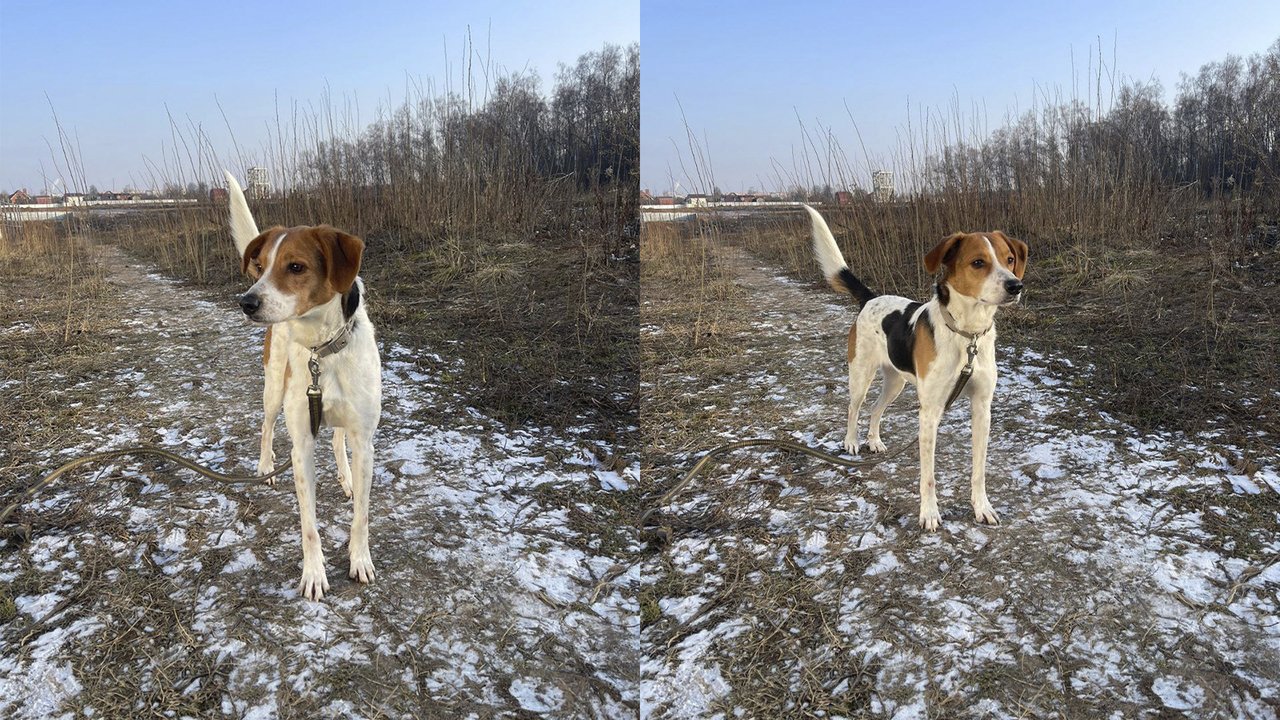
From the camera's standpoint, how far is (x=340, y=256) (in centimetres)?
240

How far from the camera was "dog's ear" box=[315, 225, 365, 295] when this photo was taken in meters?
2.38

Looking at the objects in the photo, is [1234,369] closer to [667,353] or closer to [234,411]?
[667,353]

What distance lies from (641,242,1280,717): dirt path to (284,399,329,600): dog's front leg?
1.19 m

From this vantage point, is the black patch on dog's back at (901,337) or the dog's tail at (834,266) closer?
the black patch on dog's back at (901,337)

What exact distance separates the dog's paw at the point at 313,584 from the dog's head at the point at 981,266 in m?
2.50

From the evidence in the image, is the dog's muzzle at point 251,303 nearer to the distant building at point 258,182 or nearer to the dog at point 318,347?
the dog at point 318,347

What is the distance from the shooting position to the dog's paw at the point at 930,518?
9.82ft

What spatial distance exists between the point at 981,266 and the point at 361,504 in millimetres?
2523

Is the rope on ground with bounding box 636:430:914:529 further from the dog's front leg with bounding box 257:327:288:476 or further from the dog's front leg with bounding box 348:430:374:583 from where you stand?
the dog's front leg with bounding box 257:327:288:476

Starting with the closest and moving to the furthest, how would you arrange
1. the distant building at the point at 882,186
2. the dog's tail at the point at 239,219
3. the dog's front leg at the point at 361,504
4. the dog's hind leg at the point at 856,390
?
A: the dog's front leg at the point at 361,504 < the dog's tail at the point at 239,219 < the dog's hind leg at the point at 856,390 < the distant building at the point at 882,186

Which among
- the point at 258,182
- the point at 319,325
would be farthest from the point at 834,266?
the point at 258,182

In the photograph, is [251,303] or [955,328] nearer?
[251,303]

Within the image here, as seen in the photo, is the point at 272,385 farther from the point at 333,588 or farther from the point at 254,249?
the point at 333,588

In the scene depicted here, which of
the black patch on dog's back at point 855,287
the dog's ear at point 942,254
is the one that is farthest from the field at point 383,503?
the dog's ear at point 942,254
